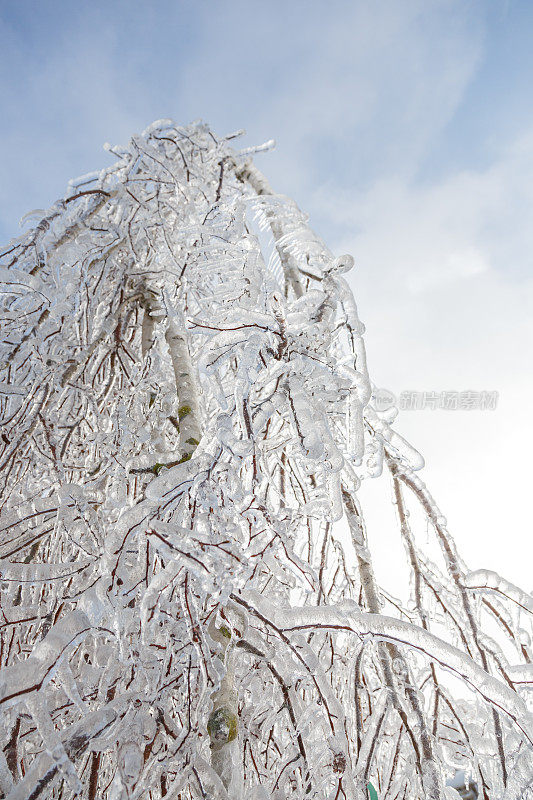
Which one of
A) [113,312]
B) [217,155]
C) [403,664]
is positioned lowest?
[403,664]

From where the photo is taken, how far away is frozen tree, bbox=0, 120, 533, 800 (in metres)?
0.87

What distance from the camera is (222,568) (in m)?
0.82

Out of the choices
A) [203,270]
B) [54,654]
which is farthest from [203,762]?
[203,270]

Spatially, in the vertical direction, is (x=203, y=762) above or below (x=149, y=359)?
below

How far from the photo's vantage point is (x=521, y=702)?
90 centimetres

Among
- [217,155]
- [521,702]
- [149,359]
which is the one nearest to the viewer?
[521,702]

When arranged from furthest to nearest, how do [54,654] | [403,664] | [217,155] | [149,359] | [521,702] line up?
[149,359], [217,155], [403,664], [521,702], [54,654]

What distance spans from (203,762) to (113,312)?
198 cm

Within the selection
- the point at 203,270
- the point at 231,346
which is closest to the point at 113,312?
the point at 203,270

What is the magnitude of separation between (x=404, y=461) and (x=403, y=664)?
55 centimetres

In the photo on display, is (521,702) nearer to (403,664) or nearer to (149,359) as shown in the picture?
(403,664)

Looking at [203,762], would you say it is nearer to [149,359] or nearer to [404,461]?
[404,461]

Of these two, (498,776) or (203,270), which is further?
(203,270)

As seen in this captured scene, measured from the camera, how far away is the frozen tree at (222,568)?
34.3 inches
